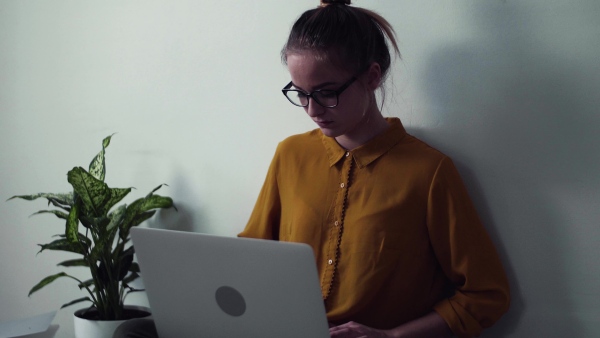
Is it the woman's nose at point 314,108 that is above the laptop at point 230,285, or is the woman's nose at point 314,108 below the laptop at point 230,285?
above

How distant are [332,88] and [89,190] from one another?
789 millimetres

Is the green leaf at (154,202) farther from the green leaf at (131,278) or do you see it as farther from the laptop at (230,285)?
the laptop at (230,285)

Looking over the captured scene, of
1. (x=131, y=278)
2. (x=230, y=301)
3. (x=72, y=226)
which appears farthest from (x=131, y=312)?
(x=230, y=301)

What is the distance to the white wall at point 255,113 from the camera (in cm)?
156

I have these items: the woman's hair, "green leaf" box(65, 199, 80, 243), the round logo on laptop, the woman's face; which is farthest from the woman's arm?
"green leaf" box(65, 199, 80, 243)

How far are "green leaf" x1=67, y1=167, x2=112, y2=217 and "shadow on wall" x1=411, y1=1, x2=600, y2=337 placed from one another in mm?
918

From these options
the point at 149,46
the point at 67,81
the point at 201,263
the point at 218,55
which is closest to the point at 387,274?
the point at 201,263

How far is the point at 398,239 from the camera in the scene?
5.32ft

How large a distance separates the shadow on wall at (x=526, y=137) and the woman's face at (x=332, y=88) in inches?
8.2

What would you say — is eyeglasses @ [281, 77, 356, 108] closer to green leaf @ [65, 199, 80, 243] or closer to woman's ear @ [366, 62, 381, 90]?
woman's ear @ [366, 62, 381, 90]

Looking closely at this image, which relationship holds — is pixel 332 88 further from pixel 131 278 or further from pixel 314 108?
pixel 131 278

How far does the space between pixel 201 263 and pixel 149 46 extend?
1.03 m

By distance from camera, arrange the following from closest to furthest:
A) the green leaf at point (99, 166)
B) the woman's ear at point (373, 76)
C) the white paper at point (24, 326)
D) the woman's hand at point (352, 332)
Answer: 1. the woman's hand at point (352, 332)
2. the woman's ear at point (373, 76)
3. the white paper at point (24, 326)
4. the green leaf at point (99, 166)

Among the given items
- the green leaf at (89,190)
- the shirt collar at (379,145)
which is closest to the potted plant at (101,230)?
the green leaf at (89,190)
